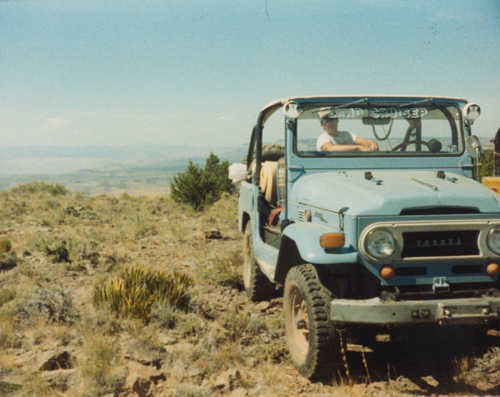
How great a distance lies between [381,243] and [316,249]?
18.6 inches

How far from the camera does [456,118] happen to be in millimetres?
5016

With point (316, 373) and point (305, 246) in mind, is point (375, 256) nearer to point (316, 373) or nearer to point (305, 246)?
point (305, 246)

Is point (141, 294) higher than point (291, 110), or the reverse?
point (291, 110)

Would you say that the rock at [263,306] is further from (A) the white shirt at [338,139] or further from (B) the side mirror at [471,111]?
(B) the side mirror at [471,111]

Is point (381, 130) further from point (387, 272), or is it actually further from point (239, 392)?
point (239, 392)

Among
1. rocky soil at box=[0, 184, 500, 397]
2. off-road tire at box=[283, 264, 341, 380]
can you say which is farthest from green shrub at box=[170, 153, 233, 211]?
off-road tire at box=[283, 264, 341, 380]

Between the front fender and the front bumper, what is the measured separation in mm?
329

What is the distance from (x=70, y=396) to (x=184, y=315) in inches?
71.2

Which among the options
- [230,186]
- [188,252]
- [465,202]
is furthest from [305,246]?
[230,186]

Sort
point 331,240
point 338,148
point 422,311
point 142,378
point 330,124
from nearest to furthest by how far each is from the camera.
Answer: point 422,311 → point 331,240 → point 142,378 → point 338,148 → point 330,124

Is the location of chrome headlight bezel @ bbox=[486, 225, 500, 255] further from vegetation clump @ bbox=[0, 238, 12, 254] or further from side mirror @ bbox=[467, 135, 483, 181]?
vegetation clump @ bbox=[0, 238, 12, 254]

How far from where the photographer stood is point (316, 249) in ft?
11.6

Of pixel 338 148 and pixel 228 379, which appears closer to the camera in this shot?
pixel 228 379

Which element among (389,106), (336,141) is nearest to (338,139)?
(336,141)
